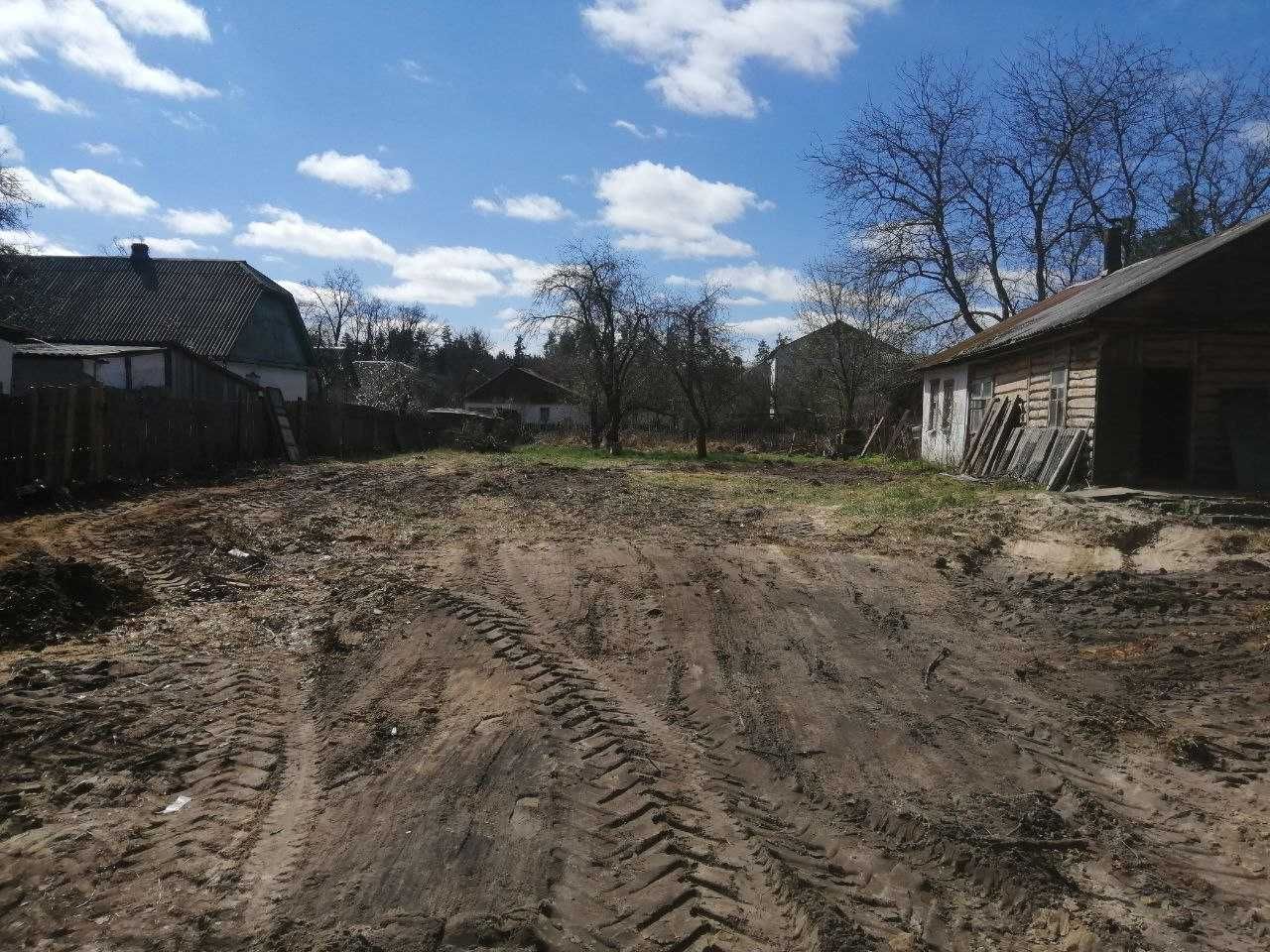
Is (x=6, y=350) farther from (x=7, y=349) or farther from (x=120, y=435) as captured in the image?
(x=120, y=435)

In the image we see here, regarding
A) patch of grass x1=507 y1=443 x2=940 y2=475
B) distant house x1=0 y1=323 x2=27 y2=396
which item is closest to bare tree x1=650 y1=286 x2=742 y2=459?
patch of grass x1=507 y1=443 x2=940 y2=475

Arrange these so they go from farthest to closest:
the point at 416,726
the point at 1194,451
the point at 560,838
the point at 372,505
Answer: the point at 1194,451, the point at 372,505, the point at 416,726, the point at 560,838

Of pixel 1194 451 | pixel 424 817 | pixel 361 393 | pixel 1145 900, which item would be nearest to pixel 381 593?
pixel 424 817

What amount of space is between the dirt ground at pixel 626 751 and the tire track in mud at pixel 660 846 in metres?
0.02

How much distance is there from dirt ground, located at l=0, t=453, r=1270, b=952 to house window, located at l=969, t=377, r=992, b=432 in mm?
11363

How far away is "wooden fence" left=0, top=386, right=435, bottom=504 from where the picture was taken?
38.9 feet

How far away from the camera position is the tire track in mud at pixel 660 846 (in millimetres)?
2959

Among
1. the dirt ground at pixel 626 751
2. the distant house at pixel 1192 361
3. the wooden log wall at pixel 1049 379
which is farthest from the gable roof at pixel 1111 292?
the dirt ground at pixel 626 751

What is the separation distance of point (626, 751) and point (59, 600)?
4.84 meters

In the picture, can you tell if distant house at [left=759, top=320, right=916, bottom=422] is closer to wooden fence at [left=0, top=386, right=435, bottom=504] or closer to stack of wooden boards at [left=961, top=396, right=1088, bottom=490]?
stack of wooden boards at [left=961, top=396, right=1088, bottom=490]

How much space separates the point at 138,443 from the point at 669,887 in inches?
572

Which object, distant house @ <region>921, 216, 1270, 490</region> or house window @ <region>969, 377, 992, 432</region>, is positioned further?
house window @ <region>969, 377, 992, 432</region>

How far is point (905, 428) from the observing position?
28734mm

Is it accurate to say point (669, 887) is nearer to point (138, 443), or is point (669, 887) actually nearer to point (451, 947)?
point (451, 947)
